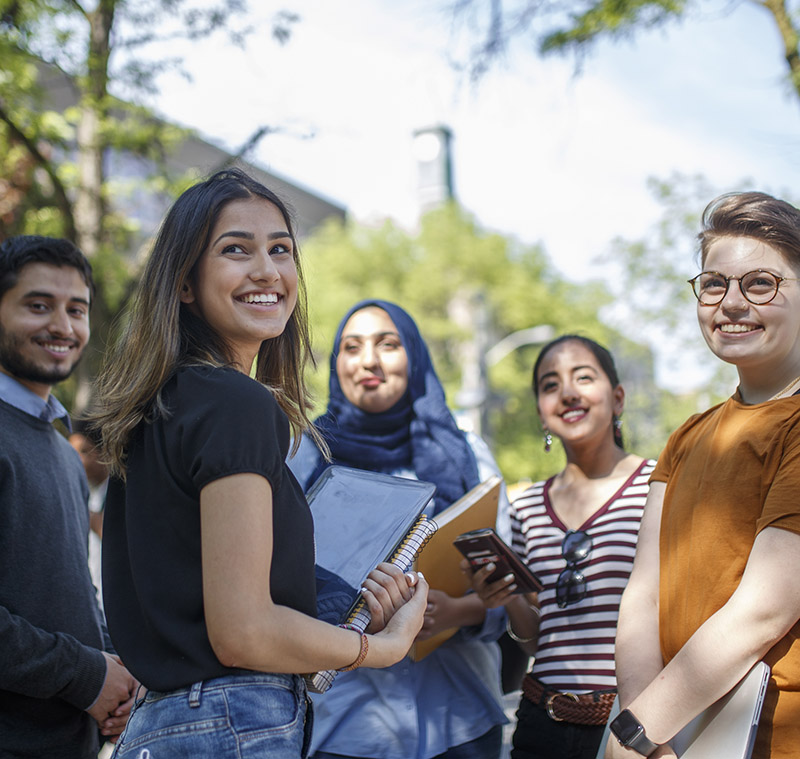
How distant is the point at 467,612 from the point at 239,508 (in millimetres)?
1596

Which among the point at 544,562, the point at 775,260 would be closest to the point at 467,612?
the point at 544,562

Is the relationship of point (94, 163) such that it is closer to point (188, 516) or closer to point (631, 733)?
point (188, 516)

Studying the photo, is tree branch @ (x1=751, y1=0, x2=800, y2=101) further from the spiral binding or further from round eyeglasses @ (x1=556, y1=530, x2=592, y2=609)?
the spiral binding

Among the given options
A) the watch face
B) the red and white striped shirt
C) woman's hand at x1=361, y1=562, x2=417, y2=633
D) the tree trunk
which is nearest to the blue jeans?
woman's hand at x1=361, y1=562, x2=417, y2=633

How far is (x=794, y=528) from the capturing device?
1.80 m

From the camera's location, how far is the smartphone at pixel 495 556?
2630 mm

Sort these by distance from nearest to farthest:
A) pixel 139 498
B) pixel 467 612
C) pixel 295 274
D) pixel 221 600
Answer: pixel 221 600
pixel 139 498
pixel 295 274
pixel 467 612

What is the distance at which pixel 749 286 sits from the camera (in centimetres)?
209

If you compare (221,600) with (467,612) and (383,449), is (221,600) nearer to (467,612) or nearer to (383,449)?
(467,612)

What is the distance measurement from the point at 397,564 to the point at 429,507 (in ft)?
3.69

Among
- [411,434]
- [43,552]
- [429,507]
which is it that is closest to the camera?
[43,552]

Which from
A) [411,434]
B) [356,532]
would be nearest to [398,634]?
[356,532]

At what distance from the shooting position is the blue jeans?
1511 mm

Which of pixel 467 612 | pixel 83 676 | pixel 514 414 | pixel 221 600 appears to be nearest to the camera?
pixel 221 600
